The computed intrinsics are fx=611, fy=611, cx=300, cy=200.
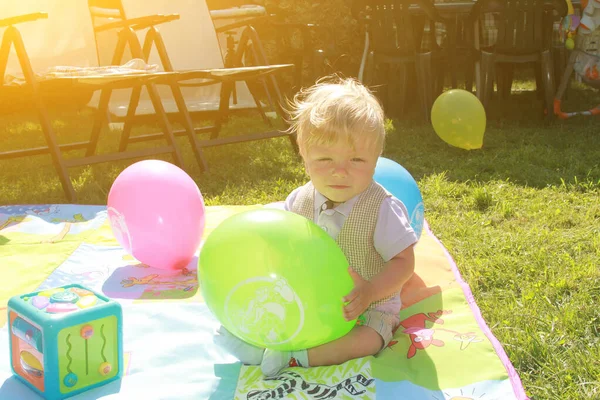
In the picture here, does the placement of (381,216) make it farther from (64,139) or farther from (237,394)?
(64,139)

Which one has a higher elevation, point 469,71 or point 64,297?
point 64,297

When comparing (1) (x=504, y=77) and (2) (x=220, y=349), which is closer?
(2) (x=220, y=349)

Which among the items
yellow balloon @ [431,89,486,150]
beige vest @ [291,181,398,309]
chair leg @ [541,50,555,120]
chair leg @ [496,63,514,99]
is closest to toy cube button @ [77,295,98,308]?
beige vest @ [291,181,398,309]

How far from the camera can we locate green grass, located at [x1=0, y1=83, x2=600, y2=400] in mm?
1725

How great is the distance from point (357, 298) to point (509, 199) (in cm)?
185

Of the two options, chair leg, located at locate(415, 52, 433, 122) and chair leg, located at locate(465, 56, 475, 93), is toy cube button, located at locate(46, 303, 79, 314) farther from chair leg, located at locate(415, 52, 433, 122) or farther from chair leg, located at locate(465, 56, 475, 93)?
chair leg, located at locate(465, 56, 475, 93)

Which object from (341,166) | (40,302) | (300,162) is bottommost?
(300,162)

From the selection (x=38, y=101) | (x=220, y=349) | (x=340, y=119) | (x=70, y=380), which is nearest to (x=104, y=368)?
(x=70, y=380)

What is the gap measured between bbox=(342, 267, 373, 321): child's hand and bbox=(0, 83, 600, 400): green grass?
1.48 feet

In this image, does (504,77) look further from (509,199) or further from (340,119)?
(340,119)

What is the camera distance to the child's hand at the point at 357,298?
1.51 meters

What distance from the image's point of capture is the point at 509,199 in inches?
123

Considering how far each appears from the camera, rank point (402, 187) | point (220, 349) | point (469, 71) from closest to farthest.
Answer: point (220, 349) → point (402, 187) → point (469, 71)

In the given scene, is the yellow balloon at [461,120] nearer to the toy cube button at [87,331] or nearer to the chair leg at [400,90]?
the chair leg at [400,90]
